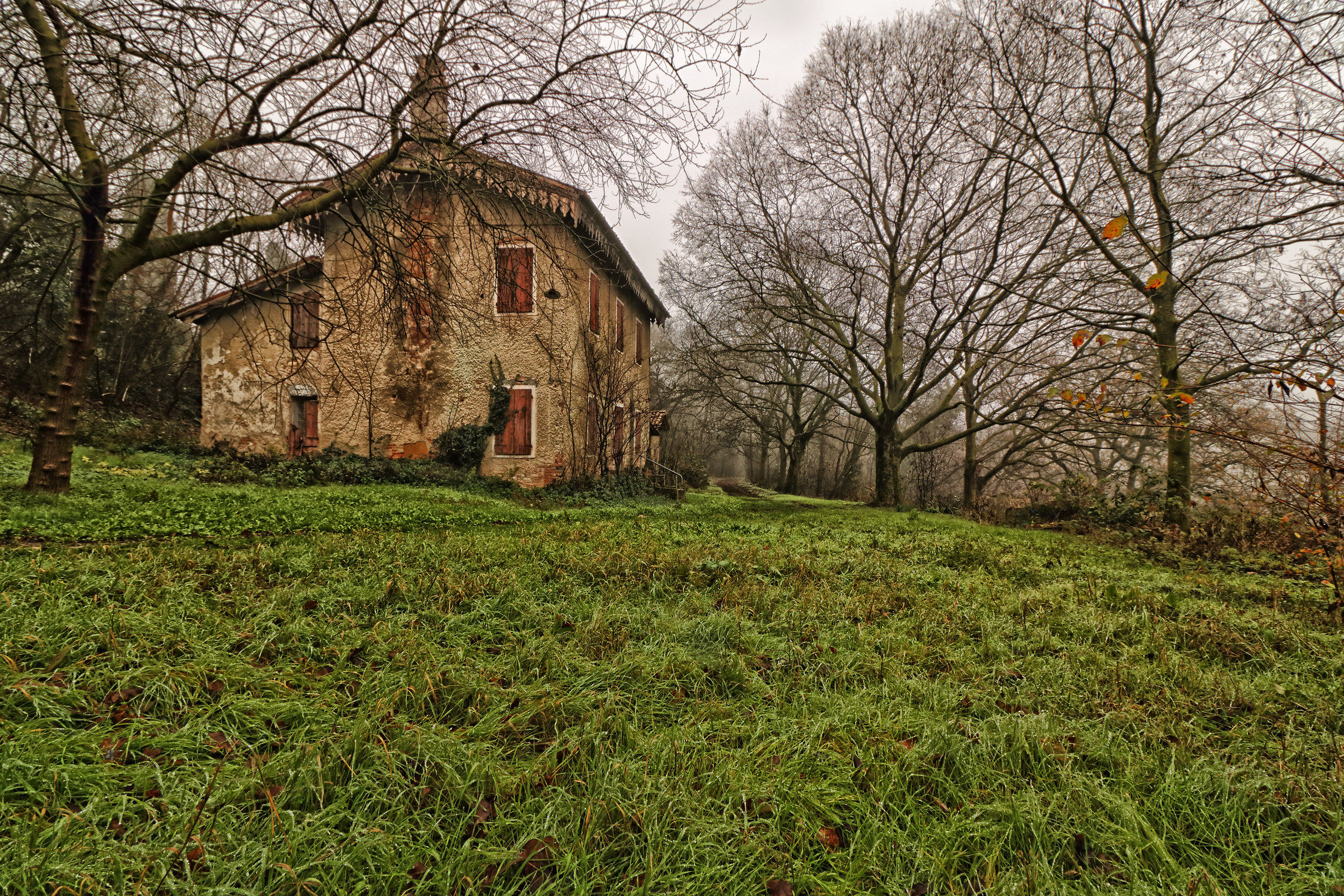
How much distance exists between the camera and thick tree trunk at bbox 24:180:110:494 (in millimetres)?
5922

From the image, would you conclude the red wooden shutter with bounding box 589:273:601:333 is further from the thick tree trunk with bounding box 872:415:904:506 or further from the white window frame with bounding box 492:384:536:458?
the thick tree trunk with bounding box 872:415:904:506

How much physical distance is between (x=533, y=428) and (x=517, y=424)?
364 mm

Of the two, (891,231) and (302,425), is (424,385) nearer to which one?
(302,425)

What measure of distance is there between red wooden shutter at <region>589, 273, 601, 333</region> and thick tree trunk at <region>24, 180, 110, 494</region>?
28.3 ft

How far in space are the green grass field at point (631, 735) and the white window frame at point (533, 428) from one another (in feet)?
27.2

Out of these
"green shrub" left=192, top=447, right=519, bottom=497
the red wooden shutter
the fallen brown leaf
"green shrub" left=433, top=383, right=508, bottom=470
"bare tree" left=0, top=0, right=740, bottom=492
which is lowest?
the fallen brown leaf

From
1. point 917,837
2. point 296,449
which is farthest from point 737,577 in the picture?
point 296,449

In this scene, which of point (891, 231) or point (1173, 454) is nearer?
point (1173, 454)

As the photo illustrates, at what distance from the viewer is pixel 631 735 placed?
2059 mm

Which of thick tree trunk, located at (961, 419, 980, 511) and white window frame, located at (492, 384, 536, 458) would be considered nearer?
white window frame, located at (492, 384, 536, 458)

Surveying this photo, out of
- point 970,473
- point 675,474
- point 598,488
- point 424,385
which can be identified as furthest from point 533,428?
point 970,473

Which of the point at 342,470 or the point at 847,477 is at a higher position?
the point at 342,470

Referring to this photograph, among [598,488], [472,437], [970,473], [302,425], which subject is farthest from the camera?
[970,473]

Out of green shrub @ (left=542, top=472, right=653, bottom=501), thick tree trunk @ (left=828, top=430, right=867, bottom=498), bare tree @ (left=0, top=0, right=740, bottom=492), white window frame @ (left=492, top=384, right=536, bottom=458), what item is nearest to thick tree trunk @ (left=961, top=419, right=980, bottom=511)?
thick tree trunk @ (left=828, top=430, right=867, bottom=498)
